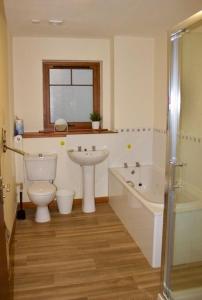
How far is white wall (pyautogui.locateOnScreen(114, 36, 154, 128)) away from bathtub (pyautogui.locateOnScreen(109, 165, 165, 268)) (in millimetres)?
701

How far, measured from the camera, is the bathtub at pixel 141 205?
2.79 metres

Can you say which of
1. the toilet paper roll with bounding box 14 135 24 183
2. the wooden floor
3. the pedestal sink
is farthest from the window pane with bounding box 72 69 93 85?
the wooden floor

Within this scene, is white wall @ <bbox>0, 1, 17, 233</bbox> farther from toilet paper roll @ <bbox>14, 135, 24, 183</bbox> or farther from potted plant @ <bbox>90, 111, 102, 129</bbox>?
potted plant @ <bbox>90, 111, 102, 129</bbox>

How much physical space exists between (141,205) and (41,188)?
1.30m

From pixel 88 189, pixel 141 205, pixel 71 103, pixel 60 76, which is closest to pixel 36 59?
pixel 60 76

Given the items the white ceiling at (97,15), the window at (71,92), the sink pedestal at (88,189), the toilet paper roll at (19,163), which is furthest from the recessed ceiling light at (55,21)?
the sink pedestal at (88,189)

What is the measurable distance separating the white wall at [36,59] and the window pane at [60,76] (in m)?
0.18


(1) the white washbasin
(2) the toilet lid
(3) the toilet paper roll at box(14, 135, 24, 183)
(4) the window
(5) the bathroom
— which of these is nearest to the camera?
(2) the toilet lid

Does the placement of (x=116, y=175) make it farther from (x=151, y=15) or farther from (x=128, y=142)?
(x=151, y=15)

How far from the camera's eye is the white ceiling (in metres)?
→ 2.83

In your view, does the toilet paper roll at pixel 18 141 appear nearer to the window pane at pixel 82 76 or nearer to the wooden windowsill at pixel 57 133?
the wooden windowsill at pixel 57 133

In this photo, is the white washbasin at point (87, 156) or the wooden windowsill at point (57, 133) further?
the wooden windowsill at point (57, 133)

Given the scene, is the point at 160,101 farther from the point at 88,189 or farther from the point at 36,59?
the point at 36,59

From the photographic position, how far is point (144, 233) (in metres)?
3.00
